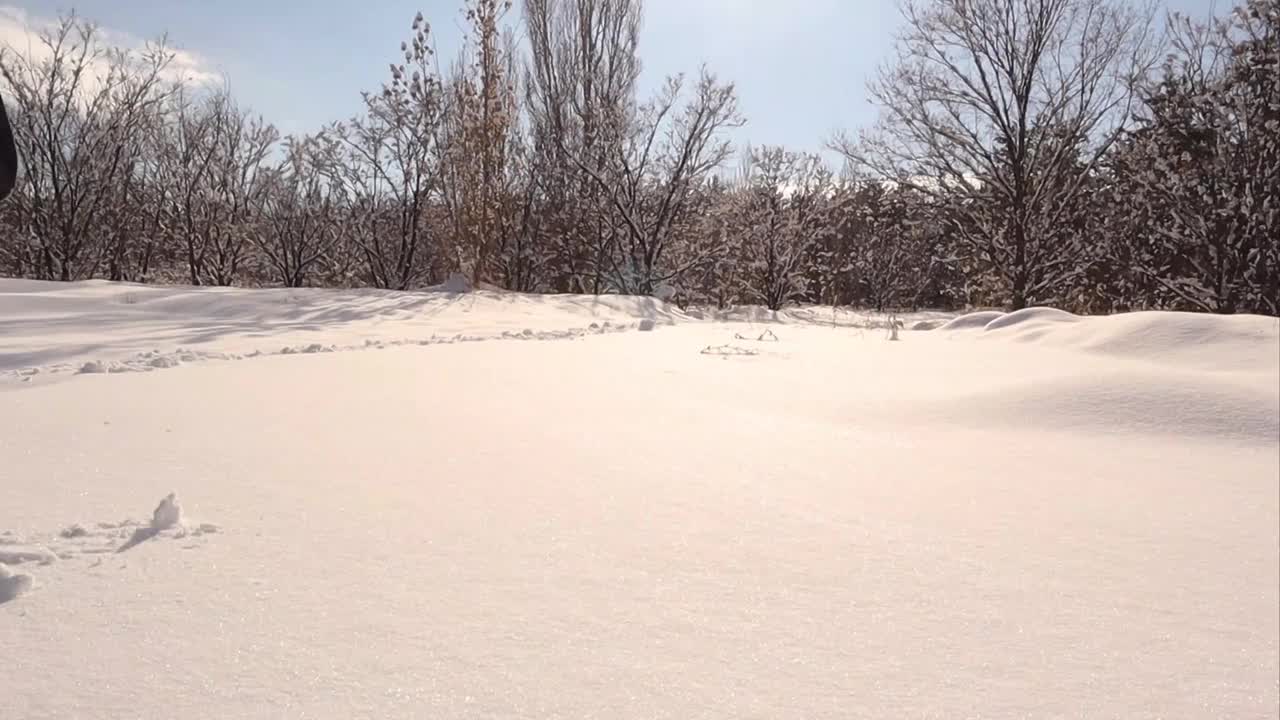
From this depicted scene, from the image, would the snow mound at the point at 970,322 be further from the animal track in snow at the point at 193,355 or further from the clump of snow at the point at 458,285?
the clump of snow at the point at 458,285

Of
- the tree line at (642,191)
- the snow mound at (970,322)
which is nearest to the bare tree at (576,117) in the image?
the tree line at (642,191)

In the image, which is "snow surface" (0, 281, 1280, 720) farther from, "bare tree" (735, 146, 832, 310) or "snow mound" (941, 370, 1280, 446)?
"bare tree" (735, 146, 832, 310)

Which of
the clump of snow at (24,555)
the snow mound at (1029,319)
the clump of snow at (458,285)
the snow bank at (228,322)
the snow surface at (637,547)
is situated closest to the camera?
the snow surface at (637,547)

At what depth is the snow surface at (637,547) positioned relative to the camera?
2.29 feet

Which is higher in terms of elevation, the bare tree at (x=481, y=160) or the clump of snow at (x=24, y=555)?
the bare tree at (x=481, y=160)

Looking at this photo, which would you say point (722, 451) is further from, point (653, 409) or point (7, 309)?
point (7, 309)

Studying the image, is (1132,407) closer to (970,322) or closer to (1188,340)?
(1188,340)

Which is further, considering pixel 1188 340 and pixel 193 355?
pixel 1188 340

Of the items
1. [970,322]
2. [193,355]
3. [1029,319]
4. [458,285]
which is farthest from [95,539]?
[458,285]

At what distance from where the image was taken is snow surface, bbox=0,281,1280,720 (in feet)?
2.29

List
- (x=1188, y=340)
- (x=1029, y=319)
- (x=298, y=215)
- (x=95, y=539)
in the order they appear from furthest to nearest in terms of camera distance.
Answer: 1. (x=298, y=215)
2. (x=1029, y=319)
3. (x=1188, y=340)
4. (x=95, y=539)

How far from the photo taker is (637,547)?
1051 millimetres

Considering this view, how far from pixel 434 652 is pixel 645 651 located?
0.73 ft

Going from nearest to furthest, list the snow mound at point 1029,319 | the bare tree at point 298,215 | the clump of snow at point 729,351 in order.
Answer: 1. the clump of snow at point 729,351
2. the snow mound at point 1029,319
3. the bare tree at point 298,215
